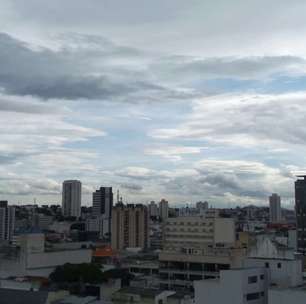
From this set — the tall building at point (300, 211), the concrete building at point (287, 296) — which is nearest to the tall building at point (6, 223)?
the tall building at point (300, 211)

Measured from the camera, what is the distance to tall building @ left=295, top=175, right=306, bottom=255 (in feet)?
248

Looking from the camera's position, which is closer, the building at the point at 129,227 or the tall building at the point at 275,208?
the building at the point at 129,227

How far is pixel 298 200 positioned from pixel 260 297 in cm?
5608

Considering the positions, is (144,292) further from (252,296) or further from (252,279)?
(252,279)

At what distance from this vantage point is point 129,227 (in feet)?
341

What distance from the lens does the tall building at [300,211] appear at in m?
75.6

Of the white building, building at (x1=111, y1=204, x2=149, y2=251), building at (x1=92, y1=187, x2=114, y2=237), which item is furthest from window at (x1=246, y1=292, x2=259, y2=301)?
building at (x1=92, y1=187, x2=114, y2=237)

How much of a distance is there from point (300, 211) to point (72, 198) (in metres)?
106

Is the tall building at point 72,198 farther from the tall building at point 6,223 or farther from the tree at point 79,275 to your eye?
the tree at point 79,275

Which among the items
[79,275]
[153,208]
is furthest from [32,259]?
[153,208]

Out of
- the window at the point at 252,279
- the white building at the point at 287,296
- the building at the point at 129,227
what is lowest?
the white building at the point at 287,296

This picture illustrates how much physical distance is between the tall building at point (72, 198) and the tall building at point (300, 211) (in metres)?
102

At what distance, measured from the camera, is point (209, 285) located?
28047mm

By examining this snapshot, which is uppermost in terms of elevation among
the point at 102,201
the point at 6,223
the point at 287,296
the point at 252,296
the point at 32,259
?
the point at 102,201
